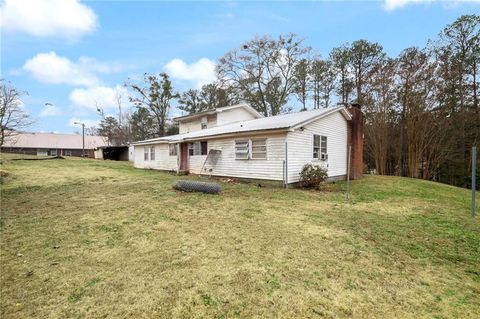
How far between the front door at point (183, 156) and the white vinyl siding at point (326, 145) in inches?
338

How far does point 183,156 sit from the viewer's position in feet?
60.6

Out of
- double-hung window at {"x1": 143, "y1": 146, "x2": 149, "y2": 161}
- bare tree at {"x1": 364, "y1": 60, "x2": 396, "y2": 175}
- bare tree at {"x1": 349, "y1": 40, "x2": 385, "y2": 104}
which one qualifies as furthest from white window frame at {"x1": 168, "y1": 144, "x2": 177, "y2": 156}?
bare tree at {"x1": 349, "y1": 40, "x2": 385, "y2": 104}

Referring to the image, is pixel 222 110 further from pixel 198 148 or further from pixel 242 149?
pixel 242 149

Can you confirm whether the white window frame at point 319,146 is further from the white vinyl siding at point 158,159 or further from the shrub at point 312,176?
the white vinyl siding at point 158,159

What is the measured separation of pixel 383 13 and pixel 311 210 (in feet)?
33.8

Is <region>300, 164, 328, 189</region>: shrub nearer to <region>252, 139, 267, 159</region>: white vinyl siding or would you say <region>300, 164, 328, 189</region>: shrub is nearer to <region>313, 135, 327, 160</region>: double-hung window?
<region>313, 135, 327, 160</region>: double-hung window

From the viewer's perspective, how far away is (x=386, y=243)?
5.05 meters

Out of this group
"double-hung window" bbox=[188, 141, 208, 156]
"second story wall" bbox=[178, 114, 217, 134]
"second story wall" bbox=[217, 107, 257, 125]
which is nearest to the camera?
"double-hung window" bbox=[188, 141, 208, 156]

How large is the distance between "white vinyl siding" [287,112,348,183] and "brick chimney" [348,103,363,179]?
50 centimetres

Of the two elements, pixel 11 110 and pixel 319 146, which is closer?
pixel 319 146

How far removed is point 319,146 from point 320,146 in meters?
0.10

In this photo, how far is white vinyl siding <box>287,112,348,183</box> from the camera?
12133 mm

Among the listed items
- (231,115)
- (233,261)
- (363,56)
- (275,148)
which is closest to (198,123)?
(231,115)

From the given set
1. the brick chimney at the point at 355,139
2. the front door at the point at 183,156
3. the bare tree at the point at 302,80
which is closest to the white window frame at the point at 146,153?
the front door at the point at 183,156
